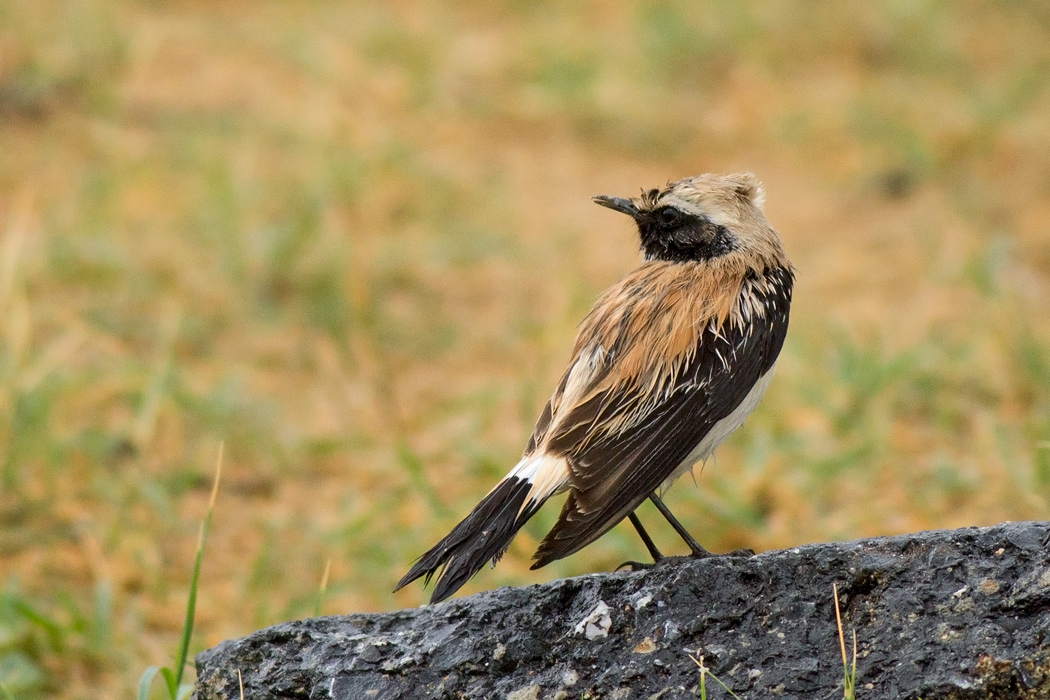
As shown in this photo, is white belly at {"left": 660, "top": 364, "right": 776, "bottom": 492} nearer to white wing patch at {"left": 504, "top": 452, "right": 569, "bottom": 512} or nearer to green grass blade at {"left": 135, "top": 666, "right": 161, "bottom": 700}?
white wing patch at {"left": 504, "top": 452, "right": 569, "bottom": 512}

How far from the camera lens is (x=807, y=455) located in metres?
6.04

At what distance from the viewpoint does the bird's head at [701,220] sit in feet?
13.7

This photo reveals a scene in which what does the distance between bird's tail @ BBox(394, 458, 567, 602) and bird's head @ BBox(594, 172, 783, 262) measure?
0.99 m

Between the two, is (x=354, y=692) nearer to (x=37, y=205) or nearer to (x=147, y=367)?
(x=147, y=367)

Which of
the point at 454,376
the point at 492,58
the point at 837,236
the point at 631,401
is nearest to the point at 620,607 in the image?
the point at 631,401

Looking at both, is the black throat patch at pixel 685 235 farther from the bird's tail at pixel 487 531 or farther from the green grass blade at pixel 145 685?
the green grass blade at pixel 145 685

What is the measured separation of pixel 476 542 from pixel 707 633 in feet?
2.04

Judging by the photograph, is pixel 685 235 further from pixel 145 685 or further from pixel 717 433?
pixel 145 685

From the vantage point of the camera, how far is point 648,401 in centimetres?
374

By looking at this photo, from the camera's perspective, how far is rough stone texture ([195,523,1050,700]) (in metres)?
3.08

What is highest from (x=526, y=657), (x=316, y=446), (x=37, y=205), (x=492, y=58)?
(x=492, y=58)

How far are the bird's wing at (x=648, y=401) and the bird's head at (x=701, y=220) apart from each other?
18cm

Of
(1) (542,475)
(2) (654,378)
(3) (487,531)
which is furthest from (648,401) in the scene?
(3) (487,531)

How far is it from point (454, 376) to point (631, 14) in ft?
16.5
